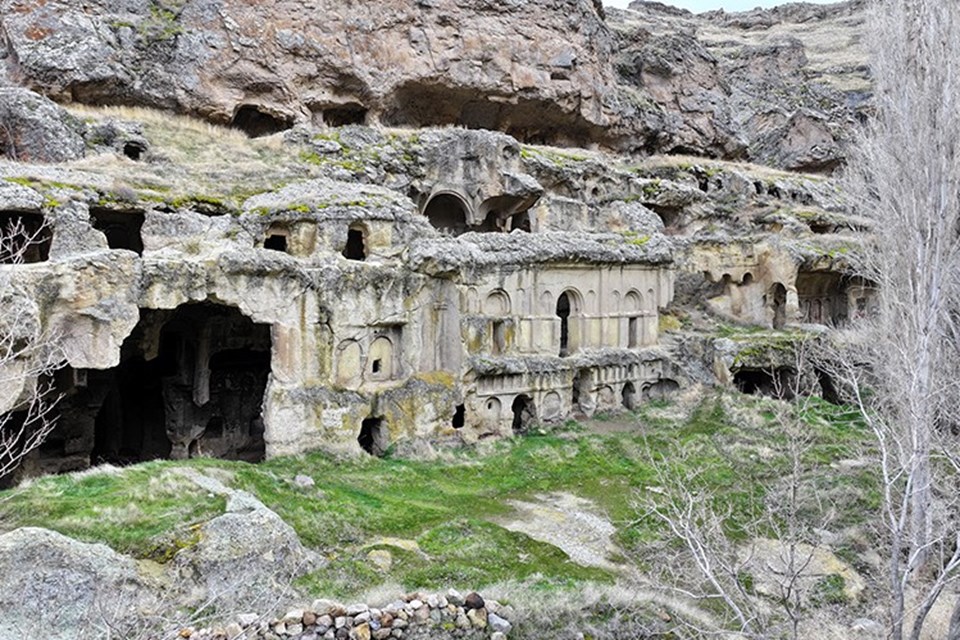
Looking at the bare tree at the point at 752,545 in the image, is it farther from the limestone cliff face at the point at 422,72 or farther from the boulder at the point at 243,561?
the limestone cliff face at the point at 422,72

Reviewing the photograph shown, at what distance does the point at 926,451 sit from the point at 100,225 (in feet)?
55.2

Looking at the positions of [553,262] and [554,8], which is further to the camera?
[554,8]

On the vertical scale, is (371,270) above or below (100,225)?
below

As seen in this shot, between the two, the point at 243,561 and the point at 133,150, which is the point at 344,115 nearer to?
the point at 133,150

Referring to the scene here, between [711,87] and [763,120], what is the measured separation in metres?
4.77

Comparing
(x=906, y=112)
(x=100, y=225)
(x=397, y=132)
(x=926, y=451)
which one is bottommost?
(x=926, y=451)

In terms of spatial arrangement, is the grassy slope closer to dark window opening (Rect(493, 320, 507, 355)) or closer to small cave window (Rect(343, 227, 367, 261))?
dark window opening (Rect(493, 320, 507, 355))

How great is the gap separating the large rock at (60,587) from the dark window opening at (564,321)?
1217 cm

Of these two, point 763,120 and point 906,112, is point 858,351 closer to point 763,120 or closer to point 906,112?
point 906,112

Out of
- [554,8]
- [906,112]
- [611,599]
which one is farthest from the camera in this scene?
[554,8]

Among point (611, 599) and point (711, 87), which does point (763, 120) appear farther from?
point (611, 599)

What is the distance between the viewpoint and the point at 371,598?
27.2 ft

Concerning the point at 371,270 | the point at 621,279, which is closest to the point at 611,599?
the point at 371,270

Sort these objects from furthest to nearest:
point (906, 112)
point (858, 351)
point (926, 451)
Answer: point (858, 351), point (906, 112), point (926, 451)
